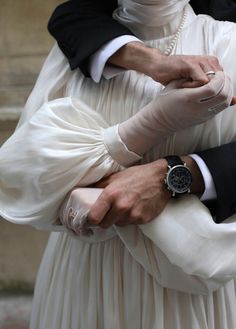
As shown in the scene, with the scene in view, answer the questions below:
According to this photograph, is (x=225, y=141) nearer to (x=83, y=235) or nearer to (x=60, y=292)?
(x=83, y=235)

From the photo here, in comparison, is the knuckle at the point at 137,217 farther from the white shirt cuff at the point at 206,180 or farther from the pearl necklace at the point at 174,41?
the pearl necklace at the point at 174,41

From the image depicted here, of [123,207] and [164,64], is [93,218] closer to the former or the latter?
[123,207]

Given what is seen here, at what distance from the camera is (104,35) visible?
921mm

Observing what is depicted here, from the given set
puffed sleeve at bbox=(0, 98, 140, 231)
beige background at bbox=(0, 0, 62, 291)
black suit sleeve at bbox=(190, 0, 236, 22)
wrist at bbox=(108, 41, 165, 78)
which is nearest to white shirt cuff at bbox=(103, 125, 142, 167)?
puffed sleeve at bbox=(0, 98, 140, 231)

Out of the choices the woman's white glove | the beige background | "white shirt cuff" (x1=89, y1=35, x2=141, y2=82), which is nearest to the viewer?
the woman's white glove

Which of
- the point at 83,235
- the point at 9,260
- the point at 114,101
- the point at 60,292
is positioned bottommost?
the point at 9,260

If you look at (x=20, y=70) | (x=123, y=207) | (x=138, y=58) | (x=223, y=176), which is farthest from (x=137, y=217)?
(x=20, y=70)

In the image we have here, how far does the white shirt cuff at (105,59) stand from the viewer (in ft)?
2.99

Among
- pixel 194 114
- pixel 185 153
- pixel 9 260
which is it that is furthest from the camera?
pixel 9 260

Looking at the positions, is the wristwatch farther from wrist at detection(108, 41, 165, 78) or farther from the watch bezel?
wrist at detection(108, 41, 165, 78)

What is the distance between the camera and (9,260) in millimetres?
2150

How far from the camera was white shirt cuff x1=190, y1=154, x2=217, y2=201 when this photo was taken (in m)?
0.85

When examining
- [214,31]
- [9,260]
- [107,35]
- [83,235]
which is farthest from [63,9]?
[9,260]

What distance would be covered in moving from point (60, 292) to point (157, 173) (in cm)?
31
